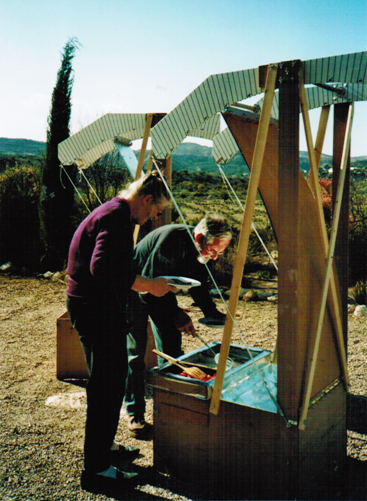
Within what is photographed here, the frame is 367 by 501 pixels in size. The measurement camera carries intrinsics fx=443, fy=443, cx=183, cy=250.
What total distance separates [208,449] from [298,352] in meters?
0.74

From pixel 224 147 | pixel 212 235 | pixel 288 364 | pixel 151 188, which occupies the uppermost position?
pixel 224 147

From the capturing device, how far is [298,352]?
2.04 m

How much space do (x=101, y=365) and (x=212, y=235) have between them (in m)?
0.97

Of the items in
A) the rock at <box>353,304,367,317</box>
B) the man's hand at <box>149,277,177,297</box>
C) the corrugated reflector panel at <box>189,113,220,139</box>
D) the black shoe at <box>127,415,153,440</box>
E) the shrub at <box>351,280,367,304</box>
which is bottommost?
the black shoe at <box>127,415,153,440</box>

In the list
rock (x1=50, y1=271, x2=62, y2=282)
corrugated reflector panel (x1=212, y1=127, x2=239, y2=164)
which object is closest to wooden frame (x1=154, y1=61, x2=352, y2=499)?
corrugated reflector panel (x1=212, y1=127, x2=239, y2=164)

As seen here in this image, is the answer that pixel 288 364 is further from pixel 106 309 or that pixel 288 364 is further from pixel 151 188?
pixel 151 188

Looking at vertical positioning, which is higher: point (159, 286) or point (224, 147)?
point (224, 147)

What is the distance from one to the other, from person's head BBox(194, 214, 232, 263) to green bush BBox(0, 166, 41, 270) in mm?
7595

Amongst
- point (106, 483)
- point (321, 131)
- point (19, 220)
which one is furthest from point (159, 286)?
point (19, 220)

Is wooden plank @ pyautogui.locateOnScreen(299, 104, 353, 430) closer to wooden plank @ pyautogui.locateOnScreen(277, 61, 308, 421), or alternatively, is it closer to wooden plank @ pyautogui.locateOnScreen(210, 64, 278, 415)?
wooden plank @ pyautogui.locateOnScreen(277, 61, 308, 421)

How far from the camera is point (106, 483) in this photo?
7.78 feet

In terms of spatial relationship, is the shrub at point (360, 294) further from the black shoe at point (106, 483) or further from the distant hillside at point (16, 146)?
the distant hillside at point (16, 146)

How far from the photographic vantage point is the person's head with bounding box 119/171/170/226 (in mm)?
2346

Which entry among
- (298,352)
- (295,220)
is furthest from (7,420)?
(295,220)
